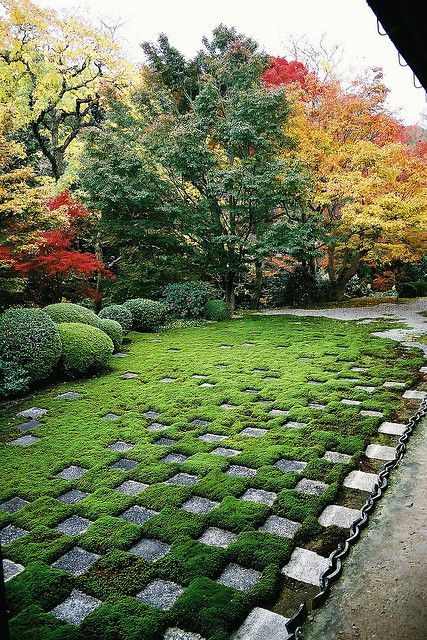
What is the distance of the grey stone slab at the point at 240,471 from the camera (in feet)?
11.3

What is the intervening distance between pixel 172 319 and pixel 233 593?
9.59 m

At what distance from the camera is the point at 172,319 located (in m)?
11.6

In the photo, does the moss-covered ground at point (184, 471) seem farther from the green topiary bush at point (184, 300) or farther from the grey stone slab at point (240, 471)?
the green topiary bush at point (184, 300)

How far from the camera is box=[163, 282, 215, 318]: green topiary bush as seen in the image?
1177cm

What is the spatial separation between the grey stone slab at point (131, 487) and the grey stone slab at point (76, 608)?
0.98m

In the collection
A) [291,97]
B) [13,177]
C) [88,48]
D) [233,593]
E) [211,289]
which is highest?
[88,48]

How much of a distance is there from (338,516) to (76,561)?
5.69 feet

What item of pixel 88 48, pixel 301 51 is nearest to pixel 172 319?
pixel 88 48

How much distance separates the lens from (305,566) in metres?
2.42

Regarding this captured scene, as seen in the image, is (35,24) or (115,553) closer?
(115,553)

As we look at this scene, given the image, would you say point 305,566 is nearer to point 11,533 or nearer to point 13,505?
point 11,533

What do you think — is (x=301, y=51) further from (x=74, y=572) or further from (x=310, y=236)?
(x=74, y=572)

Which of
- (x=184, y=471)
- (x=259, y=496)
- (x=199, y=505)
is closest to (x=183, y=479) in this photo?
(x=184, y=471)

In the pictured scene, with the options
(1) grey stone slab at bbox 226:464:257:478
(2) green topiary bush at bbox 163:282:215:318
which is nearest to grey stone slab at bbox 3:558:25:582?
(1) grey stone slab at bbox 226:464:257:478
